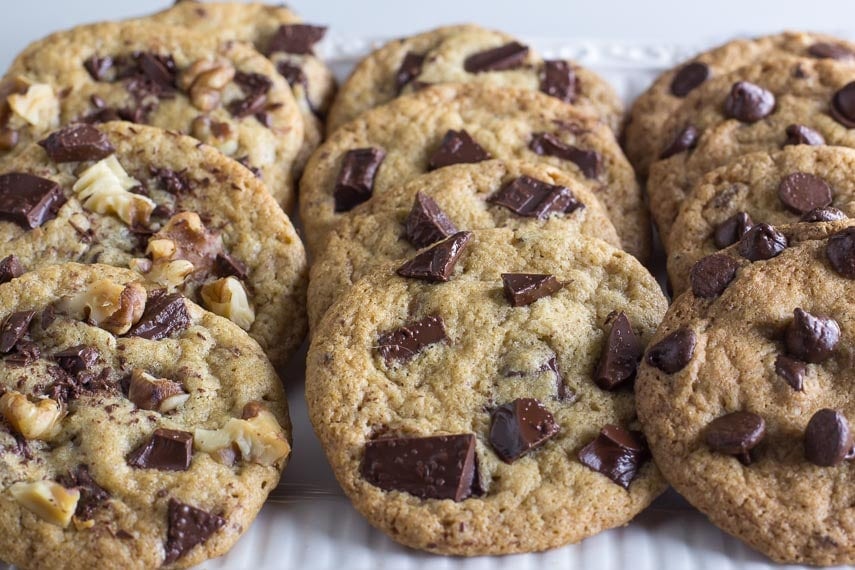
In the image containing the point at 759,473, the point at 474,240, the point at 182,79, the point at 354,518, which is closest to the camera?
the point at 759,473

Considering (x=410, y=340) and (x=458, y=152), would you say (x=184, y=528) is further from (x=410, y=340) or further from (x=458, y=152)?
(x=458, y=152)

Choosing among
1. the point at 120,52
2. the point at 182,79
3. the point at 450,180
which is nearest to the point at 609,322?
the point at 450,180

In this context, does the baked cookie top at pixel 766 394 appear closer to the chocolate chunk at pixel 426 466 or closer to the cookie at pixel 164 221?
the chocolate chunk at pixel 426 466

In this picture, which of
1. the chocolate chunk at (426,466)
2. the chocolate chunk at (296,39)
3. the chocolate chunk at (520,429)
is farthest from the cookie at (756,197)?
the chocolate chunk at (296,39)

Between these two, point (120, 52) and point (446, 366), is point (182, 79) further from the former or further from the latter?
point (446, 366)

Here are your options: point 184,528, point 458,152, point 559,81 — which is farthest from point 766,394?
point 559,81

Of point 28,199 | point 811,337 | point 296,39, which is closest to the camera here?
point 811,337
